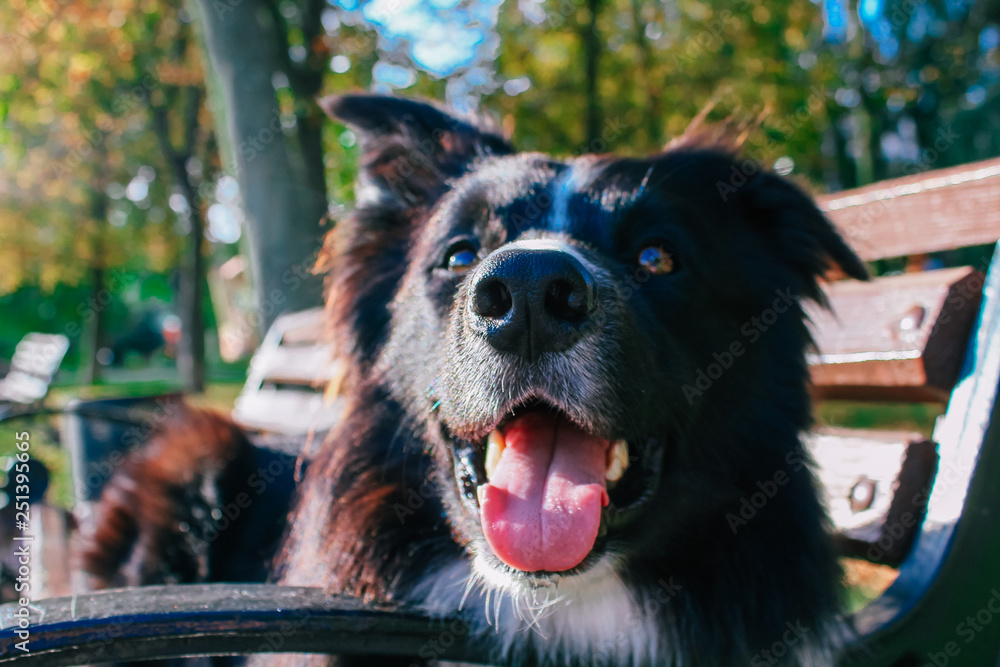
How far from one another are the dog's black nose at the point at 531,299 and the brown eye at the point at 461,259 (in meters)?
0.48

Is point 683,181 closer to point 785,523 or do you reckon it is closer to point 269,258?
point 785,523

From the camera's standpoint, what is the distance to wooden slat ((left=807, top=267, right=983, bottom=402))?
202 centimetres

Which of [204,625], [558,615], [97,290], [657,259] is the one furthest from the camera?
[97,290]

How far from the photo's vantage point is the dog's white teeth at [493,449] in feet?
5.96

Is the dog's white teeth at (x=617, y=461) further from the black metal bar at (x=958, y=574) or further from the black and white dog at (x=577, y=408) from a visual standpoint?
the black metal bar at (x=958, y=574)

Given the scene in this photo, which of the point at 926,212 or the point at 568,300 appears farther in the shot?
the point at 926,212

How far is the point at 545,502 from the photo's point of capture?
1616 mm

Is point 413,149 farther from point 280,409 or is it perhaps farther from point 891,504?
point 280,409

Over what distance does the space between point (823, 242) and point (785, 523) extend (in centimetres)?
92

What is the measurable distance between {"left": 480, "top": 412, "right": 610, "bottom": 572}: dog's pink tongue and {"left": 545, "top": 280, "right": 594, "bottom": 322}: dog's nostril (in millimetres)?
358

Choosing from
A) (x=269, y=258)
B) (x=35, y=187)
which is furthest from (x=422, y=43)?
(x=35, y=187)

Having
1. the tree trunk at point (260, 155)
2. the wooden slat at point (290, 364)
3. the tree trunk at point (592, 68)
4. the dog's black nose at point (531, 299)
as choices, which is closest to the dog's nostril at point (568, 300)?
the dog's black nose at point (531, 299)

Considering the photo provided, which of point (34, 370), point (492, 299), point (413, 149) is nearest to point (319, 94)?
point (34, 370)

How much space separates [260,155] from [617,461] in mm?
5410
